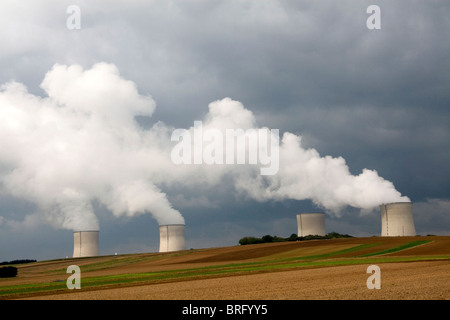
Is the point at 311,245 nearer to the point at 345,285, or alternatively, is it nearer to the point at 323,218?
the point at 323,218

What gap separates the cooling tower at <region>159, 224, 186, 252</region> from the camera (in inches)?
3686

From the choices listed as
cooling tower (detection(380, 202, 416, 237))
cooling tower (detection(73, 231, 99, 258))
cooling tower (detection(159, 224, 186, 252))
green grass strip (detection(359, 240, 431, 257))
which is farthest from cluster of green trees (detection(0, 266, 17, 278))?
cooling tower (detection(380, 202, 416, 237))

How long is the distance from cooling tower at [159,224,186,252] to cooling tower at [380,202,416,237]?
36858mm

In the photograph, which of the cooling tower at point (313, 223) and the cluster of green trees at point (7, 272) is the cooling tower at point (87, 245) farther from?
the cooling tower at point (313, 223)

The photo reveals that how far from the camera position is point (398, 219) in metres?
79.1

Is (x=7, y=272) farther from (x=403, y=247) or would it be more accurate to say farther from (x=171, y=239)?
(x=403, y=247)

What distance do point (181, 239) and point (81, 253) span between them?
2004cm

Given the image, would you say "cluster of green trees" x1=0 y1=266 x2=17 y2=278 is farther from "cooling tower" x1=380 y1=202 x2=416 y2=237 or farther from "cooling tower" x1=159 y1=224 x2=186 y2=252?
"cooling tower" x1=380 y1=202 x2=416 y2=237

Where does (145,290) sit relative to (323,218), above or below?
below

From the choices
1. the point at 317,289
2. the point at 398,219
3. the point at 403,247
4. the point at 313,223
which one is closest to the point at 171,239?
the point at 313,223

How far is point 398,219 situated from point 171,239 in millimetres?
40634
